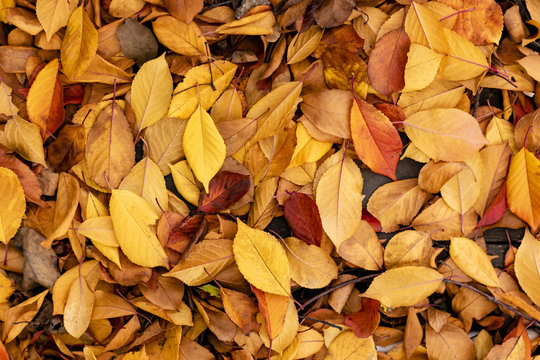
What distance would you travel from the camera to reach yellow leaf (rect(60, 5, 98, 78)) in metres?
0.58

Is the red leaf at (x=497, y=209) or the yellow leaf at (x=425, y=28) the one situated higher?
the yellow leaf at (x=425, y=28)

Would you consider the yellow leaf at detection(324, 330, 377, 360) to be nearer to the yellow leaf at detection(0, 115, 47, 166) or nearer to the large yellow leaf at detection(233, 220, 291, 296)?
the large yellow leaf at detection(233, 220, 291, 296)

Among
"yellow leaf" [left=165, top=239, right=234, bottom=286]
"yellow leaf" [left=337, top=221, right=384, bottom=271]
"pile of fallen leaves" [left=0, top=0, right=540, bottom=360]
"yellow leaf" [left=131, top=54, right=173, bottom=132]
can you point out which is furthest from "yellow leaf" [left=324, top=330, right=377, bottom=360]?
"yellow leaf" [left=131, top=54, right=173, bottom=132]

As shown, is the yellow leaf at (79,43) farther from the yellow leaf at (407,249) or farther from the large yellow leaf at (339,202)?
the yellow leaf at (407,249)

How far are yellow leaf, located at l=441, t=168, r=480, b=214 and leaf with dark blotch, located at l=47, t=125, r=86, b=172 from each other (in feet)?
1.72

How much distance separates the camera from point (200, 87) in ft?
1.98

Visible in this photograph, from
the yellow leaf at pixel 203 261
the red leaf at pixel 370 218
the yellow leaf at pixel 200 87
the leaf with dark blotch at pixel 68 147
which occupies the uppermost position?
the yellow leaf at pixel 200 87

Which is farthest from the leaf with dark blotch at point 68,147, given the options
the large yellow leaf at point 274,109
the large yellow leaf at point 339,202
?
the large yellow leaf at point 339,202

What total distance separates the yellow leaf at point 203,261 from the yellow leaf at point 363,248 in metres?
0.16

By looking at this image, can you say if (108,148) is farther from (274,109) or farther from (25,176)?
(274,109)

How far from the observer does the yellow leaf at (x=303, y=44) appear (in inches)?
24.0

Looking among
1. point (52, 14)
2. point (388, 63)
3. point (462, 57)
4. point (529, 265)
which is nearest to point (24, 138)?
point (52, 14)

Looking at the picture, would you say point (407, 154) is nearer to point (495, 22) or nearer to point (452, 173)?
point (452, 173)

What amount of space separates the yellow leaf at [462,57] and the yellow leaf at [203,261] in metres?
0.41
